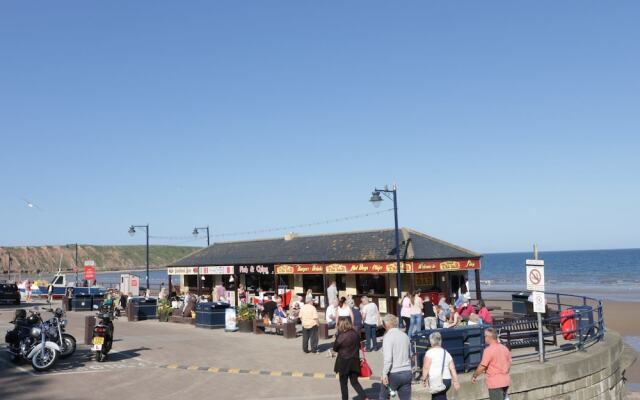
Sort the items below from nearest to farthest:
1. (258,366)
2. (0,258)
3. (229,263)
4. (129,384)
Answer: (129,384), (258,366), (229,263), (0,258)

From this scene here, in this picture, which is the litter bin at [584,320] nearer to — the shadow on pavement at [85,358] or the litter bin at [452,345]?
the litter bin at [452,345]

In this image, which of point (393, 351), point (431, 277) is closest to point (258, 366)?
point (393, 351)

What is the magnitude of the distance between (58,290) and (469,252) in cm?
3141

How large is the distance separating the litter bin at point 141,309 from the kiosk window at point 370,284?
972 centimetres

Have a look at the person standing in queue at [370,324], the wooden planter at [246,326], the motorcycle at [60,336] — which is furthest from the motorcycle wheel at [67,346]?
the person standing in queue at [370,324]

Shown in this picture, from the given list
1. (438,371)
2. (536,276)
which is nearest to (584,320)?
(536,276)

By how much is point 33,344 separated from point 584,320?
1384cm

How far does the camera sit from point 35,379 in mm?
12883

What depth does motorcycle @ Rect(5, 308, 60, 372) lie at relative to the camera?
13648 millimetres

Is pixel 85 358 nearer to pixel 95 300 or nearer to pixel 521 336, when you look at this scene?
pixel 521 336

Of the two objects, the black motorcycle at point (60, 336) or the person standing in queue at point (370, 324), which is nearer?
the black motorcycle at point (60, 336)

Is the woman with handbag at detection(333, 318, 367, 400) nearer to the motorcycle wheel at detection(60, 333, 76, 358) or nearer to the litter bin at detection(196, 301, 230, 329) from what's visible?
the motorcycle wheel at detection(60, 333, 76, 358)

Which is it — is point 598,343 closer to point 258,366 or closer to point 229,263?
point 258,366

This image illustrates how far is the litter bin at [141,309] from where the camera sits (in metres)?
26.4
